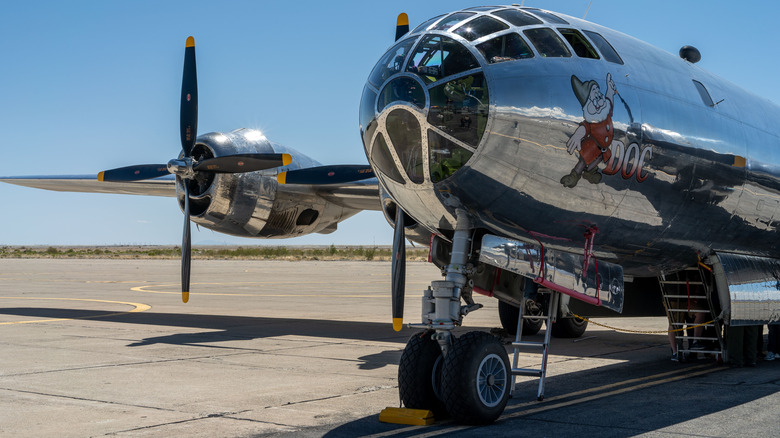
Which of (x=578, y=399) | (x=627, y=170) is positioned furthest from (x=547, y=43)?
(x=578, y=399)

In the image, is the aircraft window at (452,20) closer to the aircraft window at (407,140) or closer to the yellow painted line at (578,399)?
the aircraft window at (407,140)

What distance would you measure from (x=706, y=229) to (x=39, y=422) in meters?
7.82

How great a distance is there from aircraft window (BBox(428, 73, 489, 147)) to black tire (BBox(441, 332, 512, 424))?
1.87 metres

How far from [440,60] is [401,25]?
10.9ft

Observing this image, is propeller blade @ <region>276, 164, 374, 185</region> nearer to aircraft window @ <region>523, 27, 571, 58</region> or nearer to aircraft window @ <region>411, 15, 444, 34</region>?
aircraft window @ <region>411, 15, 444, 34</region>

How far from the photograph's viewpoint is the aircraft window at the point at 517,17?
758 cm

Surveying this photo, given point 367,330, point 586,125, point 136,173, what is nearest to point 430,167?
point 586,125

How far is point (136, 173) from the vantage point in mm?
16297

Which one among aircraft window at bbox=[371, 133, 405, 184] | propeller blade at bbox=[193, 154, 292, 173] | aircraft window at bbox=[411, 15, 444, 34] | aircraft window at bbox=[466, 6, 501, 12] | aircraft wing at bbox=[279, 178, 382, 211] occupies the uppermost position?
aircraft window at bbox=[466, 6, 501, 12]

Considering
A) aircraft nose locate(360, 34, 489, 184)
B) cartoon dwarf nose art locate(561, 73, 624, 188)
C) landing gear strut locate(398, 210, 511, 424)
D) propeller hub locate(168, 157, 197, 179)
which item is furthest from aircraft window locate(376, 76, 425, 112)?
propeller hub locate(168, 157, 197, 179)

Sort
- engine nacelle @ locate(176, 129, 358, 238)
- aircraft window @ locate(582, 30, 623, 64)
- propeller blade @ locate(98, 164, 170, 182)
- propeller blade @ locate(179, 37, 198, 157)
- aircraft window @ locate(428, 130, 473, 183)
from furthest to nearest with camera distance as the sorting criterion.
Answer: propeller blade @ locate(98, 164, 170, 182), engine nacelle @ locate(176, 129, 358, 238), propeller blade @ locate(179, 37, 198, 157), aircraft window @ locate(582, 30, 623, 64), aircraft window @ locate(428, 130, 473, 183)

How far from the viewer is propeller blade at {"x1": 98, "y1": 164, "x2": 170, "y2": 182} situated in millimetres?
15922

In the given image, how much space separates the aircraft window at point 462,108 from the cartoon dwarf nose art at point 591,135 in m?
1.00

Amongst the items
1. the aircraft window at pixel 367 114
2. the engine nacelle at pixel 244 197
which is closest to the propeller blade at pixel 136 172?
the engine nacelle at pixel 244 197
